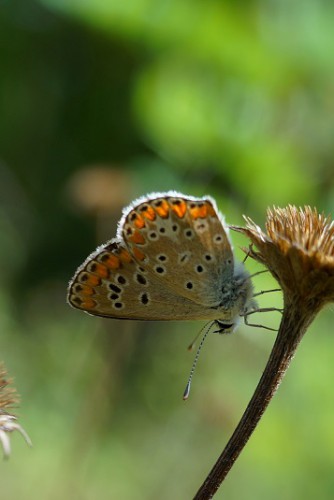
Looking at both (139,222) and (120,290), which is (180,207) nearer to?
(139,222)

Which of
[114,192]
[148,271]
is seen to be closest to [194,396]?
[114,192]

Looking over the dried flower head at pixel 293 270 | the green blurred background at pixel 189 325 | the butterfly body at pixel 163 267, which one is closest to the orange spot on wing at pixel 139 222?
the butterfly body at pixel 163 267

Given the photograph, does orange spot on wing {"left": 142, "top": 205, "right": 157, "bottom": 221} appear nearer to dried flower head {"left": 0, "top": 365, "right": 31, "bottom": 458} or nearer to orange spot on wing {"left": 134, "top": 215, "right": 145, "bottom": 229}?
orange spot on wing {"left": 134, "top": 215, "right": 145, "bottom": 229}

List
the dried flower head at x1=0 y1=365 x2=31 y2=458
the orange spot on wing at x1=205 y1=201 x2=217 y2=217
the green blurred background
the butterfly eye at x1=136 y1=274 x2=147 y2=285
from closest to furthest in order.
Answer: the dried flower head at x1=0 y1=365 x2=31 y2=458 → the orange spot on wing at x1=205 y1=201 x2=217 y2=217 → the butterfly eye at x1=136 y1=274 x2=147 y2=285 → the green blurred background

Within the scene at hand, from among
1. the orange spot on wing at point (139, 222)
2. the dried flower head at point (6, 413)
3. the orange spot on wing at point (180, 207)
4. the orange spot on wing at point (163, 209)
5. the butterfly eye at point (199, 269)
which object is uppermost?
the orange spot on wing at point (180, 207)

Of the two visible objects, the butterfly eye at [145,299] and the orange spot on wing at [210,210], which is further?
the butterfly eye at [145,299]

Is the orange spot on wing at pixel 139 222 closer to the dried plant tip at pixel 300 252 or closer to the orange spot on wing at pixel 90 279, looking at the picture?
the orange spot on wing at pixel 90 279

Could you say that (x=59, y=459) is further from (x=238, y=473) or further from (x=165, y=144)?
(x=165, y=144)

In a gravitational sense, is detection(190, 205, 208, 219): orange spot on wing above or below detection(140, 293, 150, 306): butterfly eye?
above

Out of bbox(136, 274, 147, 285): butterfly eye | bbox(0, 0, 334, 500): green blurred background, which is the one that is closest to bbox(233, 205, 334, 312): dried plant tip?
bbox(136, 274, 147, 285): butterfly eye
